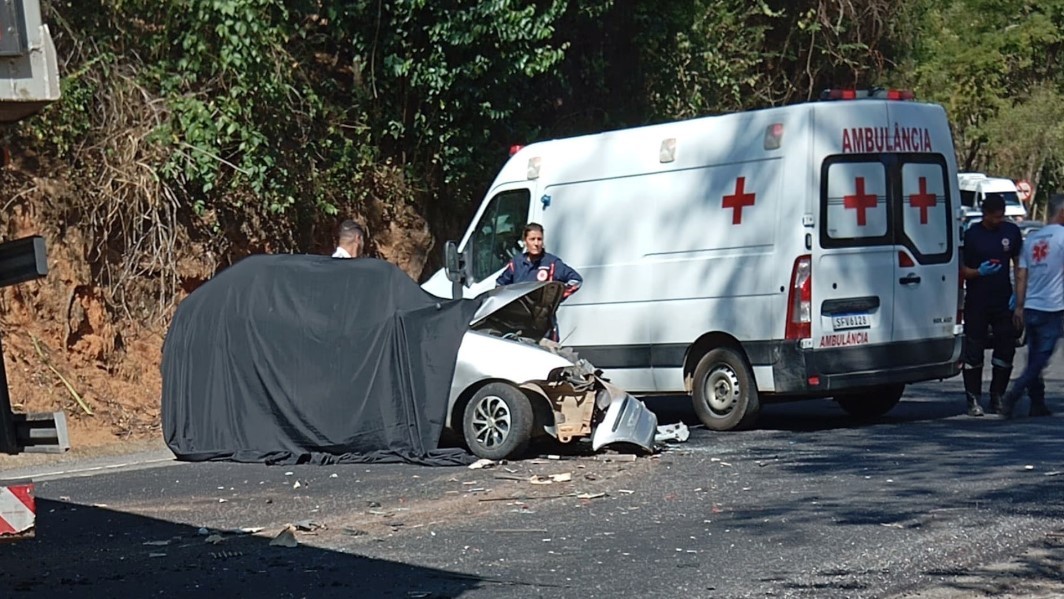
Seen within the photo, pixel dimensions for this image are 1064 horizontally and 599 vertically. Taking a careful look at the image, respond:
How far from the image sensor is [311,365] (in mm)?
12133

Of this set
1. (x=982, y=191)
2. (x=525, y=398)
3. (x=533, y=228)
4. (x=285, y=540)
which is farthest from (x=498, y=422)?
(x=982, y=191)

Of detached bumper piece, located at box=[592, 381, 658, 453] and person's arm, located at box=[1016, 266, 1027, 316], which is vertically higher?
person's arm, located at box=[1016, 266, 1027, 316]

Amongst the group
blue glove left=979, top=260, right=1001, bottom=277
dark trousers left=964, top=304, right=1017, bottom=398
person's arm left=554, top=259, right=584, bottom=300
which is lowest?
dark trousers left=964, top=304, right=1017, bottom=398

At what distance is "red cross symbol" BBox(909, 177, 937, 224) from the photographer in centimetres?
1317

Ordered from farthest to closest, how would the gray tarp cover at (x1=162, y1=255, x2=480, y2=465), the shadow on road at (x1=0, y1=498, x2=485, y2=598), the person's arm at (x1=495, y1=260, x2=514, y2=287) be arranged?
the person's arm at (x1=495, y1=260, x2=514, y2=287) → the gray tarp cover at (x1=162, y1=255, x2=480, y2=465) → the shadow on road at (x1=0, y1=498, x2=485, y2=598)

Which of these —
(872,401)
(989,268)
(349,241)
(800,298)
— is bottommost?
(872,401)

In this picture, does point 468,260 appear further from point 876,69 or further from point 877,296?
point 876,69

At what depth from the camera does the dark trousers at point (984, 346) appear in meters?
13.6

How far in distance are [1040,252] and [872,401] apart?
1955 mm

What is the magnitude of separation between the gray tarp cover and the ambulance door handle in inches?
147

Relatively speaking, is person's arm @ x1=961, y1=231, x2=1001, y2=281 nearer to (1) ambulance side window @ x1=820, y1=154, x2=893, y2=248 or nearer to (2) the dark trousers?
(2) the dark trousers

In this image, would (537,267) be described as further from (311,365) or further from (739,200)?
(311,365)

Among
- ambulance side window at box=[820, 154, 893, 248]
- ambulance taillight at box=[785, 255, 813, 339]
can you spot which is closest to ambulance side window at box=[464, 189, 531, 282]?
ambulance taillight at box=[785, 255, 813, 339]

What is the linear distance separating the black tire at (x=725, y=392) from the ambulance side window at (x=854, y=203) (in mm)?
1274
